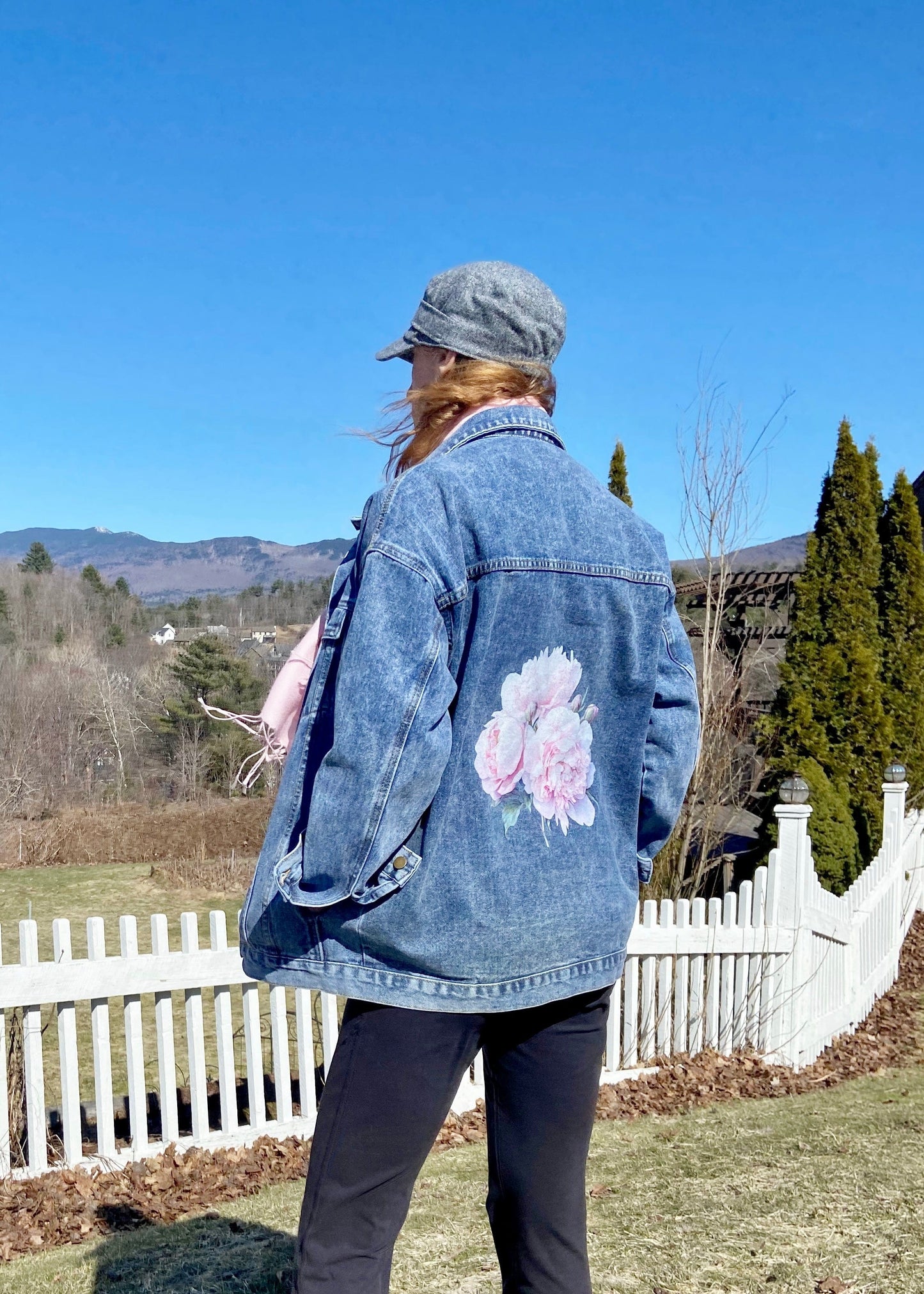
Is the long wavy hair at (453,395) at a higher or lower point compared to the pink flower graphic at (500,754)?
higher

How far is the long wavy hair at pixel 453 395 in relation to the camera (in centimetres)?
156

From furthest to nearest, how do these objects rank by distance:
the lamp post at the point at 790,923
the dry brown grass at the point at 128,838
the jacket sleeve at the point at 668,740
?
the dry brown grass at the point at 128,838, the lamp post at the point at 790,923, the jacket sleeve at the point at 668,740

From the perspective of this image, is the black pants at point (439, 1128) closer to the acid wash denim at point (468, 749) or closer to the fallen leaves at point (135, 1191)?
the acid wash denim at point (468, 749)

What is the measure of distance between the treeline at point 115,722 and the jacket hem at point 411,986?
54.9 feet

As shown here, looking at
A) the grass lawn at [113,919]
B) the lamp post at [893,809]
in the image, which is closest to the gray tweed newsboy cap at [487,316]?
the grass lawn at [113,919]

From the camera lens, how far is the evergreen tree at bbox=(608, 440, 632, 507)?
12062 mm

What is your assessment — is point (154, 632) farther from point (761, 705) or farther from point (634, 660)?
point (634, 660)

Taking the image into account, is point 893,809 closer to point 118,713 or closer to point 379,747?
point 379,747

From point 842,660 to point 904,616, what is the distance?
1.95m

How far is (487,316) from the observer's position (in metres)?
1.55

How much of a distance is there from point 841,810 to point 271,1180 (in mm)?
8596

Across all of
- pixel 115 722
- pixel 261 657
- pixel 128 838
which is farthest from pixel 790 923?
pixel 261 657

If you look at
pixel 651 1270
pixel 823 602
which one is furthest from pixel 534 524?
pixel 823 602

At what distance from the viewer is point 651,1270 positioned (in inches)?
106
